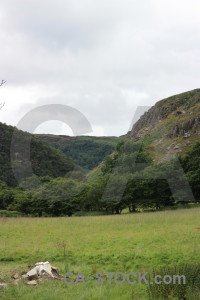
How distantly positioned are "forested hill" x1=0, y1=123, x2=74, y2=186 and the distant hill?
105ft

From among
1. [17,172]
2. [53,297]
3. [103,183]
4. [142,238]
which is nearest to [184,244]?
[142,238]

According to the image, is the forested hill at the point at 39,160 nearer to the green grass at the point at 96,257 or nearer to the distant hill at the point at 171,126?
the distant hill at the point at 171,126

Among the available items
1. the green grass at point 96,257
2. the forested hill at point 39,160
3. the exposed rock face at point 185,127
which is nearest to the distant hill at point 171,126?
the exposed rock face at point 185,127

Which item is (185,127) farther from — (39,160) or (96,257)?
(96,257)

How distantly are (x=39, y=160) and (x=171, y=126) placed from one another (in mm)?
53637

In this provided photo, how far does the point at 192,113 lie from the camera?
14012cm

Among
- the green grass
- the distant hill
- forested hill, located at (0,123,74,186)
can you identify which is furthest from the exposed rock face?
the green grass

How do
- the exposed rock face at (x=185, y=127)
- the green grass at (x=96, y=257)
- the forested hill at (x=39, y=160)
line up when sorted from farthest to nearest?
the exposed rock face at (x=185, y=127) → the forested hill at (x=39, y=160) → the green grass at (x=96, y=257)

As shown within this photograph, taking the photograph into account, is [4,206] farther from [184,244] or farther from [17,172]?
[184,244]

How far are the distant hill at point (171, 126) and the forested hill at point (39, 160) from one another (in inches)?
1260

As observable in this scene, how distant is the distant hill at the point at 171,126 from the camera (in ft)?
384

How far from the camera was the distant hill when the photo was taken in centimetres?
11712

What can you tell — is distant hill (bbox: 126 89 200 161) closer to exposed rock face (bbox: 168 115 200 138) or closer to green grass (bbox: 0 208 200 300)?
exposed rock face (bbox: 168 115 200 138)

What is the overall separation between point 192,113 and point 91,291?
136m
